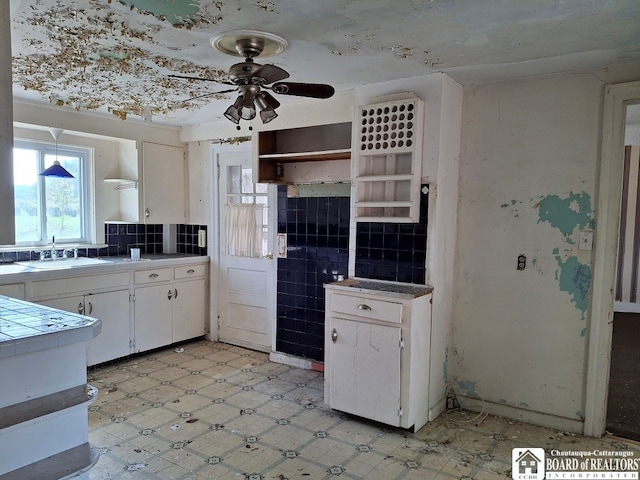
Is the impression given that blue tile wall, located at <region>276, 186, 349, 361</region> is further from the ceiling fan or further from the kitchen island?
the kitchen island

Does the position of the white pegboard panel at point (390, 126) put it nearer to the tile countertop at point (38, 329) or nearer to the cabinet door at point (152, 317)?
the tile countertop at point (38, 329)

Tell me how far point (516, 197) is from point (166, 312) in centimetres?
325

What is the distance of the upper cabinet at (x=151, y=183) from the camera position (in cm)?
433

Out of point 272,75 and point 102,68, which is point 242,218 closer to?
point 102,68

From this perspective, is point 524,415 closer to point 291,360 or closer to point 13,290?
point 291,360

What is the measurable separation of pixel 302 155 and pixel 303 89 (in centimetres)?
116

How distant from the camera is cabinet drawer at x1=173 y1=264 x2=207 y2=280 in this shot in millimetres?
4305

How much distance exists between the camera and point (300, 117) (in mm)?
3588

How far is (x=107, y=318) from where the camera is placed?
3.73 metres

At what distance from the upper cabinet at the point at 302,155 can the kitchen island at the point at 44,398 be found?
7.05 ft

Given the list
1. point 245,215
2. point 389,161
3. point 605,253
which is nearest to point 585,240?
point 605,253

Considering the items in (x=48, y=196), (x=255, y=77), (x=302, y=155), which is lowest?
(x=48, y=196)

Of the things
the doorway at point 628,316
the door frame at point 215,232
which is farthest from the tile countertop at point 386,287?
the door frame at point 215,232

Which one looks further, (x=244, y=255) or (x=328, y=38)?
(x=244, y=255)
